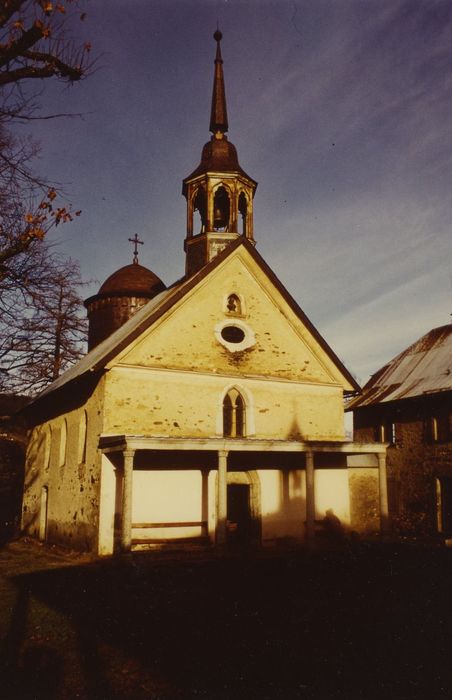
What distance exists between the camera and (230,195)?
21.7 metres

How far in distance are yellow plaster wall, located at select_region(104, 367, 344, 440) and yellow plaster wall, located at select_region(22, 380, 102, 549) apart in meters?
0.83

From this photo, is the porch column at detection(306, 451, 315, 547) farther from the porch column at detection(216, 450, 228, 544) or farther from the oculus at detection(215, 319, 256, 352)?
the oculus at detection(215, 319, 256, 352)

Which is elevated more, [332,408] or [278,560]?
[332,408]

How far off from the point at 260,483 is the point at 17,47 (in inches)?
541

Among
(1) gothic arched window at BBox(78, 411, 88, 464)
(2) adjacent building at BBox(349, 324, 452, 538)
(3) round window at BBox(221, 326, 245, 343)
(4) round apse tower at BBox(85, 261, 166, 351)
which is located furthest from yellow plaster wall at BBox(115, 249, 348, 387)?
(4) round apse tower at BBox(85, 261, 166, 351)

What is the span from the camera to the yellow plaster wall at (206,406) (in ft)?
54.7

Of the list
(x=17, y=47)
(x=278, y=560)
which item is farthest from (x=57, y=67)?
(x=278, y=560)

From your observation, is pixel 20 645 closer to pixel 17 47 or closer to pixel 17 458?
pixel 17 47

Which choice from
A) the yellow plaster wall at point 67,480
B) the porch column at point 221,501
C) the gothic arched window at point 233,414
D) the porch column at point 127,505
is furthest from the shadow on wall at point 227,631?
A: the gothic arched window at point 233,414

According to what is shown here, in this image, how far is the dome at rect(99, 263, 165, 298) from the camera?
95.7 feet

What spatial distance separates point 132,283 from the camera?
2942 cm

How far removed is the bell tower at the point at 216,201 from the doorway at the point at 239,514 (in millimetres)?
7854

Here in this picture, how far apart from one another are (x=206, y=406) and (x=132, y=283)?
43.7 feet

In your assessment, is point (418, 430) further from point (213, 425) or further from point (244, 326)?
point (213, 425)
